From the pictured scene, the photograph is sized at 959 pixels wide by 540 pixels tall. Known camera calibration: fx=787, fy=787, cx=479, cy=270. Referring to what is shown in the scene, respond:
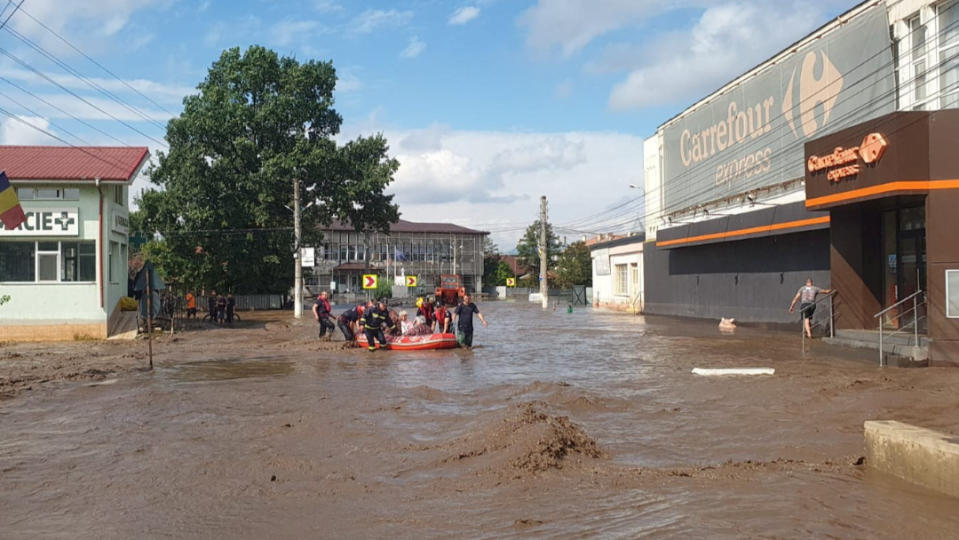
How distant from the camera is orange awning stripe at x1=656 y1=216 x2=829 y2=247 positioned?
79.0ft

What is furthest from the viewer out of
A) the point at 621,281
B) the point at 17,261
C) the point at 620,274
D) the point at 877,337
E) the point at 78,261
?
the point at 620,274

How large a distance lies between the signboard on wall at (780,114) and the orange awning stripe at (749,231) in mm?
1770

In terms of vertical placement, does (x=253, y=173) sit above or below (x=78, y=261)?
above

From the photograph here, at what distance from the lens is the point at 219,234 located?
Result: 151 ft

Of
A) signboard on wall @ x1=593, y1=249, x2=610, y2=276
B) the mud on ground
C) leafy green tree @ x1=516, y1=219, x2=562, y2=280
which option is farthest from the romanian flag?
leafy green tree @ x1=516, y1=219, x2=562, y2=280

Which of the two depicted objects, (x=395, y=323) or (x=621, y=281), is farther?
(x=621, y=281)

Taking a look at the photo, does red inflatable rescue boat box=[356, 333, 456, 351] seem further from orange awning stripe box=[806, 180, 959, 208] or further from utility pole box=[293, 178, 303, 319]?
utility pole box=[293, 178, 303, 319]

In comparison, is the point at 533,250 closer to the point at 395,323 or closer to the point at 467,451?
the point at 395,323

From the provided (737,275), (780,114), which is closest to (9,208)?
(780,114)

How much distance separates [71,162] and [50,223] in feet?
8.60

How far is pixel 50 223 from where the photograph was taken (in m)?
26.7

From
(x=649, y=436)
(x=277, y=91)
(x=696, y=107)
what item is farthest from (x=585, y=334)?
(x=277, y=91)

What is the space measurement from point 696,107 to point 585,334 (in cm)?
1343

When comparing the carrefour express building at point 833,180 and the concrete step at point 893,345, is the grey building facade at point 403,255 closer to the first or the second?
the carrefour express building at point 833,180
